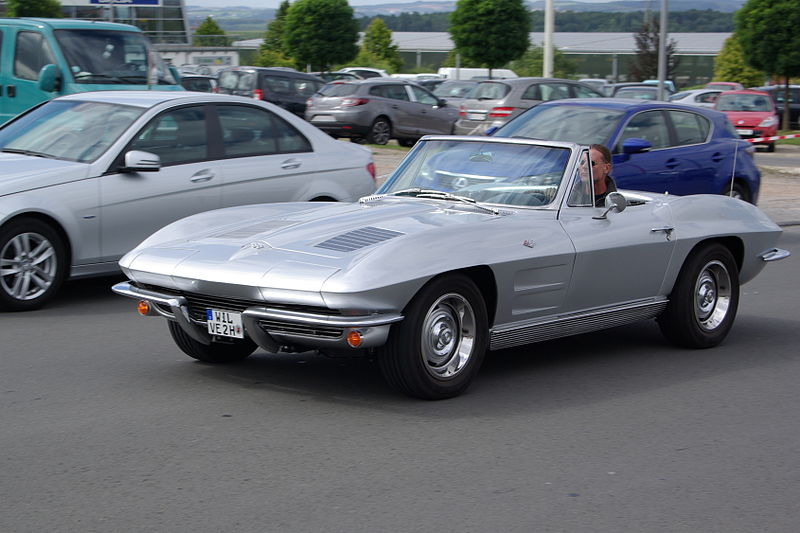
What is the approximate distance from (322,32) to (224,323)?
48380 millimetres

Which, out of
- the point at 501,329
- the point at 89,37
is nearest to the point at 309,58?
the point at 89,37

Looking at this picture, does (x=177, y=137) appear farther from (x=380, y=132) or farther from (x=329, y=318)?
(x=380, y=132)

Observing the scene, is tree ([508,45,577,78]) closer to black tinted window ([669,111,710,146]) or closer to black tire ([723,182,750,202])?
black tire ([723,182,750,202])

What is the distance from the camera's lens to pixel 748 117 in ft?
100

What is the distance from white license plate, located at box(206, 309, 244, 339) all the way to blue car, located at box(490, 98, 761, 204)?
678 cm

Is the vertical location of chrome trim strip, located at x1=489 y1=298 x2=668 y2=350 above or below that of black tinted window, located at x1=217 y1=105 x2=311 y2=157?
below

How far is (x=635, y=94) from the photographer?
111ft

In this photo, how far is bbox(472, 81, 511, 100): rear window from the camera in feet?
79.5

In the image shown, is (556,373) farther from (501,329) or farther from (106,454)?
(106,454)

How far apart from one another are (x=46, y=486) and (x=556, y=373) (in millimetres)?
3272

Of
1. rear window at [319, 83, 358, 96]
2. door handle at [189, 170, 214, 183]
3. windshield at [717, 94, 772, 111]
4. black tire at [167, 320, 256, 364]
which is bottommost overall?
black tire at [167, 320, 256, 364]

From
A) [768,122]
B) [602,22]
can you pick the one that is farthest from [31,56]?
[602,22]

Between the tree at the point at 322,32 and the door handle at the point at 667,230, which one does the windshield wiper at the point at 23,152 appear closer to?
the door handle at the point at 667,230

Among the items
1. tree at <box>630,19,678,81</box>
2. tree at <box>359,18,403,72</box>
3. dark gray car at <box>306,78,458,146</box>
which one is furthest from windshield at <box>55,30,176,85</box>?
tree at <box>359,18,403,72</box>
